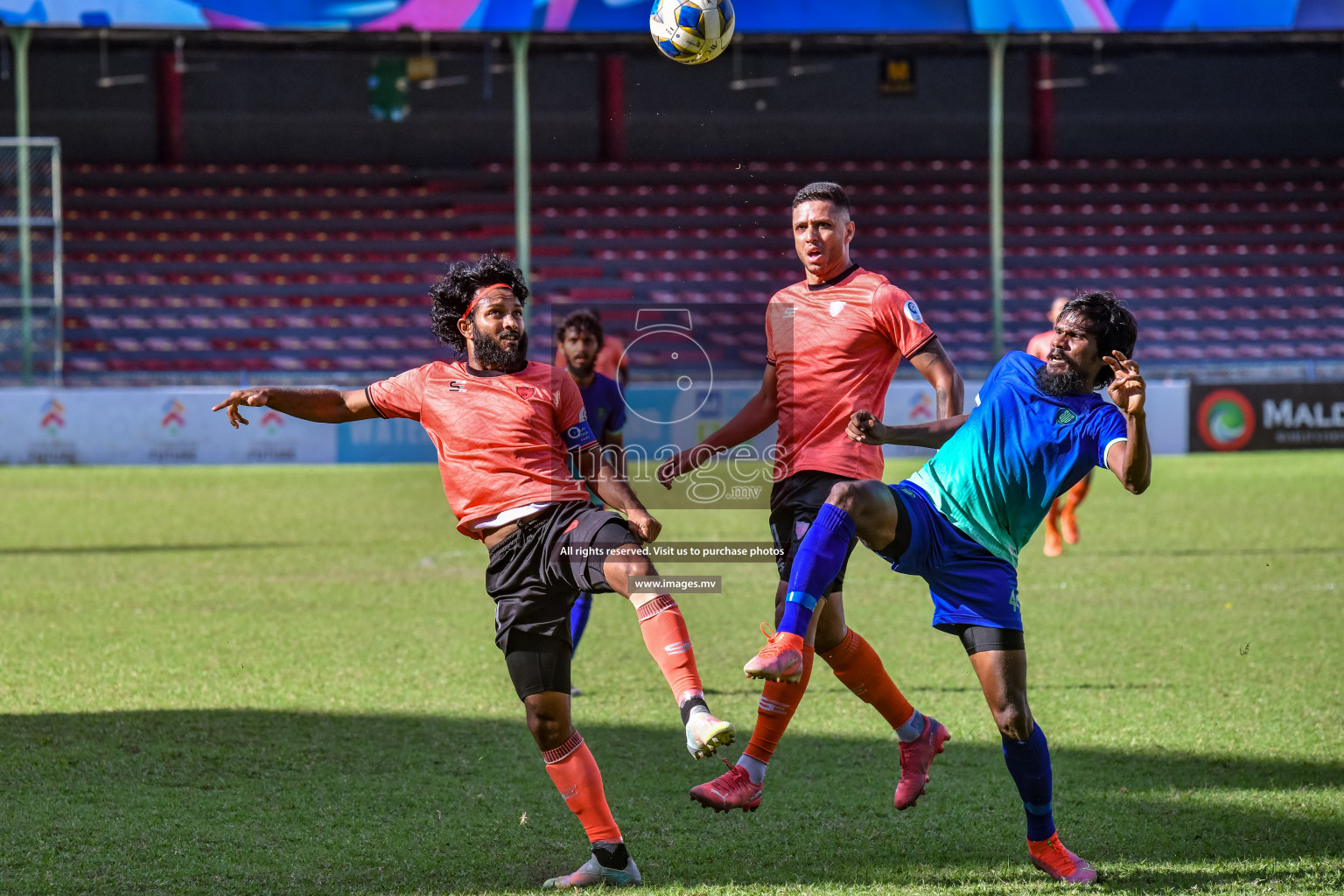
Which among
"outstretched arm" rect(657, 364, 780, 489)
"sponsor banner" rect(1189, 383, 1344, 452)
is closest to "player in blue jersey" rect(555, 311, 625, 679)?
"outstretched arm" rect(657, 364, 780, 489)

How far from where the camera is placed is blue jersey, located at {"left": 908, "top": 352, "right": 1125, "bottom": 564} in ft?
14.6

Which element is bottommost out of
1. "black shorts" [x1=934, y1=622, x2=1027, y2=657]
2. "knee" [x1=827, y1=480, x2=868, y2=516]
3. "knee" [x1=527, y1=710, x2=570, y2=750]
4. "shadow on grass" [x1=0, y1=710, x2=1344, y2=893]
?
"shadow on grass" [x1=0, y1=710, x2=1344, y2=893]

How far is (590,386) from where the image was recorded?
25.3 ft

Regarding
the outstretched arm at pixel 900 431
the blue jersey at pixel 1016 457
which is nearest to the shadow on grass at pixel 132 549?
the outstretched arm at pixel 900 431

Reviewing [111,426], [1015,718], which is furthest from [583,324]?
[111,426]

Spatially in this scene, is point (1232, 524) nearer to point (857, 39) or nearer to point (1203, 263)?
point (857, 39)

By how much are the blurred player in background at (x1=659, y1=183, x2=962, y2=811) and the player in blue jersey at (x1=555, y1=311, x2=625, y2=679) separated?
200cm

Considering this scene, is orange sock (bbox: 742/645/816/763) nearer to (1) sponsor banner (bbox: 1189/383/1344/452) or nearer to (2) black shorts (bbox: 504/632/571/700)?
(2) black shorts (bbox: 504/632/571/700)

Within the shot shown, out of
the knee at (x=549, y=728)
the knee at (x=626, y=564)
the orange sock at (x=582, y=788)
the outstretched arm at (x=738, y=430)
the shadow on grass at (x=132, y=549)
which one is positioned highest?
the outstretched arm at (x=738, y=430)

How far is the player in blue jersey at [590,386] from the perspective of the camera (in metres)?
7.27

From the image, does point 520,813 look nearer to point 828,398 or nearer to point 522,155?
point 828,398

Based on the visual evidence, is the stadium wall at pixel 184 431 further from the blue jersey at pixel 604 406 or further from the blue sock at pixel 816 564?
the blue sock at pixel 816 564

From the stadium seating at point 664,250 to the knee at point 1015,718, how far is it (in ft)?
69.4

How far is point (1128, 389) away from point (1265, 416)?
1909 centimetres
